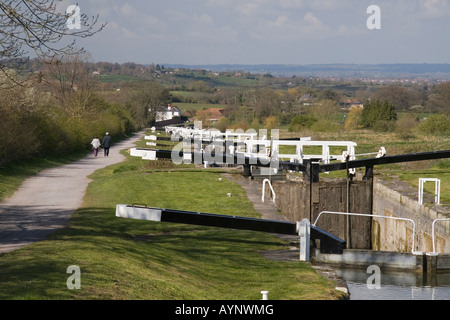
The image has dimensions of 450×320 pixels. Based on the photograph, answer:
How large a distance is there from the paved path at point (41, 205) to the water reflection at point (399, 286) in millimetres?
6025

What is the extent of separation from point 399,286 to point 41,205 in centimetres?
985

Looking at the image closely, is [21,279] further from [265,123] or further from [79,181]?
[265,123]

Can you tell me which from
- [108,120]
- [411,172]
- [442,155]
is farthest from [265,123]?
[442,155]

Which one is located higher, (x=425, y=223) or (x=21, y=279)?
(x=21, y=279)

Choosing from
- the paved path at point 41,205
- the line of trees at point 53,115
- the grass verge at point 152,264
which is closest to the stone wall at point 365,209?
the grass verge at point 152,264

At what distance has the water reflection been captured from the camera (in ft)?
42.0

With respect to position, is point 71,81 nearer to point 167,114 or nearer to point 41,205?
point 41,205

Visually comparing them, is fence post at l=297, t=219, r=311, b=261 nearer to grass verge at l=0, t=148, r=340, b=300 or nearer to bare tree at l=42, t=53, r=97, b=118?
grass verge at l=0, t=148, r=340, b=300

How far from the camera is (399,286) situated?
13.7 meters

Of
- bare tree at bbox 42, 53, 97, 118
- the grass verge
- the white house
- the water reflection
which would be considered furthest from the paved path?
the white house

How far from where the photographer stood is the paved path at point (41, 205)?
543 inches

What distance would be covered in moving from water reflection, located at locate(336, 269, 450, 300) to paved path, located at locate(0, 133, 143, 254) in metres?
6.02

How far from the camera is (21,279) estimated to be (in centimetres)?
877
